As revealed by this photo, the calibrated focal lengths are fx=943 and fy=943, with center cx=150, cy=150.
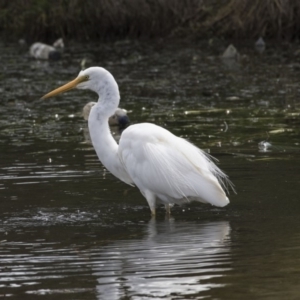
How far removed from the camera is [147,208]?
8148 millimetres

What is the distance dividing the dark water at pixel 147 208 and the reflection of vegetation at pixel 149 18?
6.19m

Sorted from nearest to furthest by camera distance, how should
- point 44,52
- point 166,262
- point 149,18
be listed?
point 166,262 → point 44,52 → point 149,18

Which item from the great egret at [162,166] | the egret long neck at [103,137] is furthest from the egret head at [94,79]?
the egret long neck at [103,137]

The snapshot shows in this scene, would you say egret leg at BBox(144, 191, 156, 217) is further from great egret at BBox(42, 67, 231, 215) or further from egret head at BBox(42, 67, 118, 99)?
egret head at BBox(42, 67, 118, 99)

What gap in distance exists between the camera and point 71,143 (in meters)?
11.1

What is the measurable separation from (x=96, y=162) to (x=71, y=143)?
1.30m

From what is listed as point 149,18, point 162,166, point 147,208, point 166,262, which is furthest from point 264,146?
point 149,18

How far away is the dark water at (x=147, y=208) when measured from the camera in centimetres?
566

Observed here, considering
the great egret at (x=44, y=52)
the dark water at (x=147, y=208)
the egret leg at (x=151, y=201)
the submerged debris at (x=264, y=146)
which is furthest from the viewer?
the great egret at (x=44, y=52)

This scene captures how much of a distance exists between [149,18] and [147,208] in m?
16.3

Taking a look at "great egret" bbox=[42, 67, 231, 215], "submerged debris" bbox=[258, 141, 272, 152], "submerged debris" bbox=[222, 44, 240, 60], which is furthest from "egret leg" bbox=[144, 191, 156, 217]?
"submerged debris" bbox=[222, 44, 240, 60]

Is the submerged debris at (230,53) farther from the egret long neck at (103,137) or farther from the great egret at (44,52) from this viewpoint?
the egret long neck at (103,137)

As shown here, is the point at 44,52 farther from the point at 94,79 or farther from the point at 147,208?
the point at 147,208

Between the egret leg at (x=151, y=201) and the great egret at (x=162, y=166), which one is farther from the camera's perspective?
the egret leg at (x=151, y=201)
